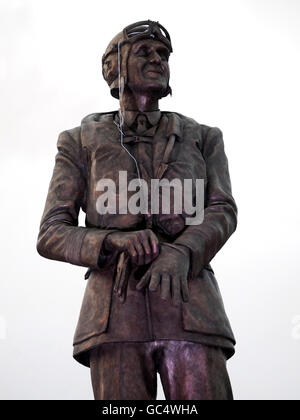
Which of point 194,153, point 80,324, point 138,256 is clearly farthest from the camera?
point 194,153

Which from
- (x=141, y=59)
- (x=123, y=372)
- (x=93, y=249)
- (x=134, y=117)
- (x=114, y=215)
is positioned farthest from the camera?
(x=134, y=117)

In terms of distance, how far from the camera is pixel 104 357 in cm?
489

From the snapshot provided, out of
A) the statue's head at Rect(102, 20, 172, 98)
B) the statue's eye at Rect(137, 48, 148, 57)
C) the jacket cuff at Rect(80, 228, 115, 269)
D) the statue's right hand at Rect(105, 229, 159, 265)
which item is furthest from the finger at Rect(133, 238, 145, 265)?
the statue's eye at Rect(137, 48, 148, 57)

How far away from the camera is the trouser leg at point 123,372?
477 cm

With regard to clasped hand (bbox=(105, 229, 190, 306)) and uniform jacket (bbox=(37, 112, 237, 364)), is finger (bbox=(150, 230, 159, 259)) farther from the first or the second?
uniform jacket (bbox=(37, 112, 237, 364))

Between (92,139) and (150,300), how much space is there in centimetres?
129

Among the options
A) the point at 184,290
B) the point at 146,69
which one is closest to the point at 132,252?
the point at 184,290

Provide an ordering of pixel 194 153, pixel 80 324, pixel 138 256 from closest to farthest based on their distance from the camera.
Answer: pixel 138 256
pixel 80 324
pixel 194 153

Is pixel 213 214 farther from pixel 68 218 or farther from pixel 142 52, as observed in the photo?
pixel 142 52

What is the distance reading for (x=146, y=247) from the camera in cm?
476

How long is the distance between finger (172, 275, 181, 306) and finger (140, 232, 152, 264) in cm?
20

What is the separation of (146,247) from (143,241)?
0.15 ft
